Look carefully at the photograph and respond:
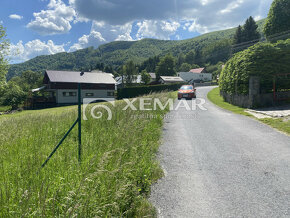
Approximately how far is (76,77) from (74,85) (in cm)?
290

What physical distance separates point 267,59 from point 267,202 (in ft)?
46.7

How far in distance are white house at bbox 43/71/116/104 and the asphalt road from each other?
1684 inches

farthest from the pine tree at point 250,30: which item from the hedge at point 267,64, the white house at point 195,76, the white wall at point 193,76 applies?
the hedge at point 267,64

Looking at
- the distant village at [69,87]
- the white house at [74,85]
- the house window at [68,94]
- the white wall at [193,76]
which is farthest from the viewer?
the white wall at [193,76]

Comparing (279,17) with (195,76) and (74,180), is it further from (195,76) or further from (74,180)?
(195,76)

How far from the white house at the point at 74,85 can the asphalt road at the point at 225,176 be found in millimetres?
42774

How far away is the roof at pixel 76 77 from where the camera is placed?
45.2m

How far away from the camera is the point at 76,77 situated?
1911 inches

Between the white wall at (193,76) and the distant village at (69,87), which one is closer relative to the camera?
the distant village at (69,87)

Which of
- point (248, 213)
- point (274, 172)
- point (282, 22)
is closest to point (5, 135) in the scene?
point (248, 213)

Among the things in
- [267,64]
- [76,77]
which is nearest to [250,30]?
[76,77]

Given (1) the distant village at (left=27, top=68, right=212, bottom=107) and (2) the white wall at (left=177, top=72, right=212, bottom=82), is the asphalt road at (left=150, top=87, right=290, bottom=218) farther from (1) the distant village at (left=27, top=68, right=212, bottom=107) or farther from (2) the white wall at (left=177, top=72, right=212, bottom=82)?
(2) the white wall at (left=177, top=72, right=212, bottom=82)

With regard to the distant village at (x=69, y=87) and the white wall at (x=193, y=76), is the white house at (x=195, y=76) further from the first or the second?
the distant village at (x=69, y=87)

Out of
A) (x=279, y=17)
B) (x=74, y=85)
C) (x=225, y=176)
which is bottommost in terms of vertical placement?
(x=225, y=176)
